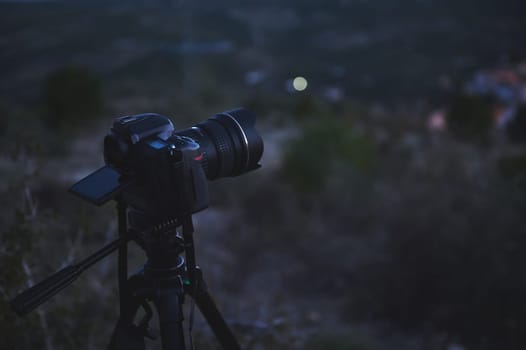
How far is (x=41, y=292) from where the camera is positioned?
117cm

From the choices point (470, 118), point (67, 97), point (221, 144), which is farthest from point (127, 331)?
point (67, 97)

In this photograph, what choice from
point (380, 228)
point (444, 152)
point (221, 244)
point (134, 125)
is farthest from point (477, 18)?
point (134, 125)

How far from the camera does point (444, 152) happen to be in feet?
16.4

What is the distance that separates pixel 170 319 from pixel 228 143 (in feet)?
1.92

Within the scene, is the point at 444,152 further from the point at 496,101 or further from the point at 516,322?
the point at 496,101

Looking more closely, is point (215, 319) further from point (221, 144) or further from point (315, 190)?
point (315, 190)

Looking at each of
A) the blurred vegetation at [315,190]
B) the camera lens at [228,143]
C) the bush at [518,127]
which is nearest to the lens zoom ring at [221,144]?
the camera lens at [228,143]

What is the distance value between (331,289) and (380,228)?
895mm

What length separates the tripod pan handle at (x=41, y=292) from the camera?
114 cm

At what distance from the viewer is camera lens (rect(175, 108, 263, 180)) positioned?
5.16 feet

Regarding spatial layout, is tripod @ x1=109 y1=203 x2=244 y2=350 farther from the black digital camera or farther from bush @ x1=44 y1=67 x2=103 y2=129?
bush @ x1=44 y1=67 x2=103 y2=129

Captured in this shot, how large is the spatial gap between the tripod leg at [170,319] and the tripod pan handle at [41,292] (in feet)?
0.89

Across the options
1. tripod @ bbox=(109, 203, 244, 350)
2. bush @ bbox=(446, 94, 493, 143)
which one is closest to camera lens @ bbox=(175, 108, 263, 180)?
tripod @ bbox=(109, 203, 244, 350)

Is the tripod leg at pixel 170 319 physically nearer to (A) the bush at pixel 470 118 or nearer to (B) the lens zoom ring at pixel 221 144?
(B) the lens zoom ring at pixel 221 144
